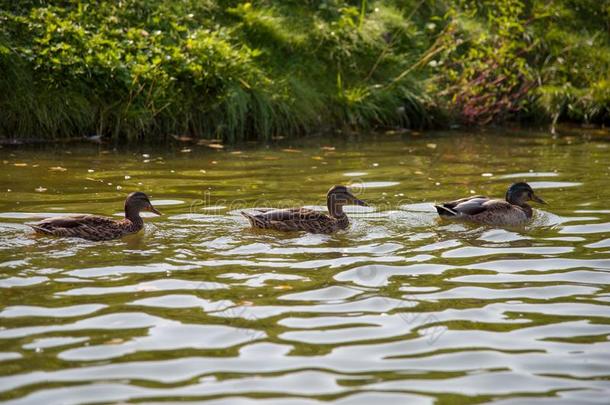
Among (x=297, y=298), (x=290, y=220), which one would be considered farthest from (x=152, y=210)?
(x=297, y=298)

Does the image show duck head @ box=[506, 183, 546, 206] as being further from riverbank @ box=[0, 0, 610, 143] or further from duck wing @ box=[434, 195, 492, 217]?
riverbank @ box=[0, 0, 610, 143]

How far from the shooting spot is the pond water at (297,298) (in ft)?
17.9

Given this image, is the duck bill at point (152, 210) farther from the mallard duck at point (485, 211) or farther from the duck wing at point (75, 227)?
the mallard duck at point (485, 211)

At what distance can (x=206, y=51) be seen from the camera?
47.4 feet

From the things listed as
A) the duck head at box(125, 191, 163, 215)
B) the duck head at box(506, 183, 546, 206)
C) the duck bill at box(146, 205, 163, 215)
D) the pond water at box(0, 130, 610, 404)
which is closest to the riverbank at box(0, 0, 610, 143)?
the pond water at box(0, 130, 610, 404)

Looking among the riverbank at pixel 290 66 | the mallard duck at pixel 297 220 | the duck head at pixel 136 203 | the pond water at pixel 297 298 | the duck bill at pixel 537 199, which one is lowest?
the pond water at pixel 297 298

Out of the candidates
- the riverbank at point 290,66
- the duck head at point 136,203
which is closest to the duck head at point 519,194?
the duck head at point 136,203

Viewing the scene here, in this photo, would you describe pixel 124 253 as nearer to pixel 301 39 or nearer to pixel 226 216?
pixel 226 216

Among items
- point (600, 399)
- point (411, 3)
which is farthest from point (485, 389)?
point (411, 3)

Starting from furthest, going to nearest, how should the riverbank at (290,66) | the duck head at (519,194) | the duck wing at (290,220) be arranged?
the riverbank at (290,66)
the duck head at (519,194)
the duck wing at (290,220)

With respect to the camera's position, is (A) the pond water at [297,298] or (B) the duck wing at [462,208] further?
(B) the duck wing at [462,208]

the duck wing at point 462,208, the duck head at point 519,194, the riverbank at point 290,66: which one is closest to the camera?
the duck wing at point 462,208

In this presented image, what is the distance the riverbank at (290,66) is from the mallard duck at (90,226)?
198 inches

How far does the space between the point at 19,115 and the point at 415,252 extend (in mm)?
7308
